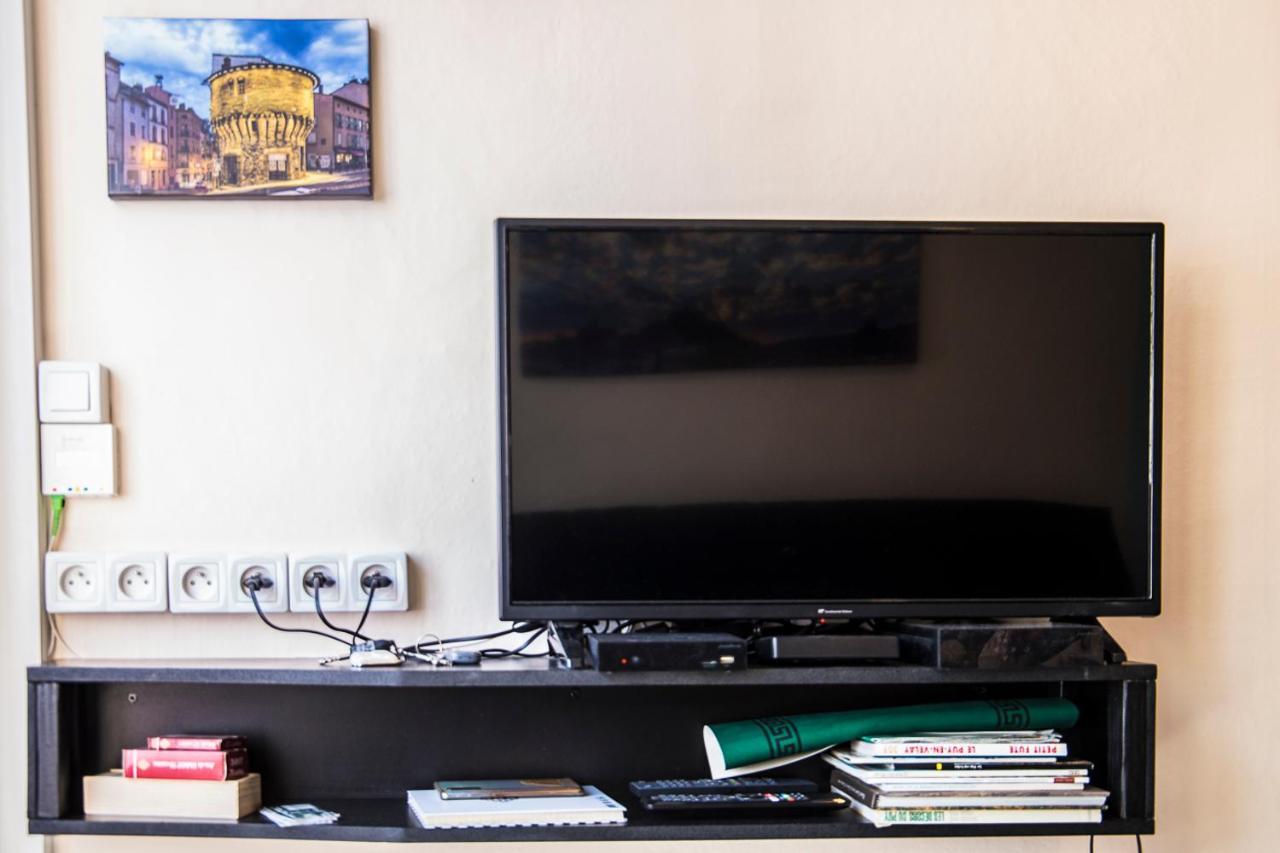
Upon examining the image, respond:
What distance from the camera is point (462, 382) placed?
2004 mm

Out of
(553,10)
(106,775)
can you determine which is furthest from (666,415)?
(106,775)

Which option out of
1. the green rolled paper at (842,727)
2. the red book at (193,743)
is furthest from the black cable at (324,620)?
the green rolled paper at (842,727)

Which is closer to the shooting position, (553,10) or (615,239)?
(615,239)

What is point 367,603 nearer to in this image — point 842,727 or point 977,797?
point 842,727

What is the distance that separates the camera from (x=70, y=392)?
196cm

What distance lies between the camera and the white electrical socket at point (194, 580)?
1959 mm

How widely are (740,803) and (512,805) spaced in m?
0.32

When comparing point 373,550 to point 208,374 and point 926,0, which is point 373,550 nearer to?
point 208,374

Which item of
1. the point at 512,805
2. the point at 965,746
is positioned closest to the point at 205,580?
the point at 512,805

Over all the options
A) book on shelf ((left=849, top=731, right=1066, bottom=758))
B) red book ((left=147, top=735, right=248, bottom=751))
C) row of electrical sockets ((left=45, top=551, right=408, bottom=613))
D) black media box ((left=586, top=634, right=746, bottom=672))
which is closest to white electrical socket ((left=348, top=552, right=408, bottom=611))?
row of electrical sockets ((left=45, top=551, right=408, bottom=613))

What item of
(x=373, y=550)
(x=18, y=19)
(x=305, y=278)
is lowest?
(x=373, y=550)

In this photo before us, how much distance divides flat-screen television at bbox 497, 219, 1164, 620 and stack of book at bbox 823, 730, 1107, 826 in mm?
189

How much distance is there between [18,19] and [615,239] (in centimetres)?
97

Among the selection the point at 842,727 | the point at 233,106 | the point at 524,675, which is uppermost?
the point at 233,106
